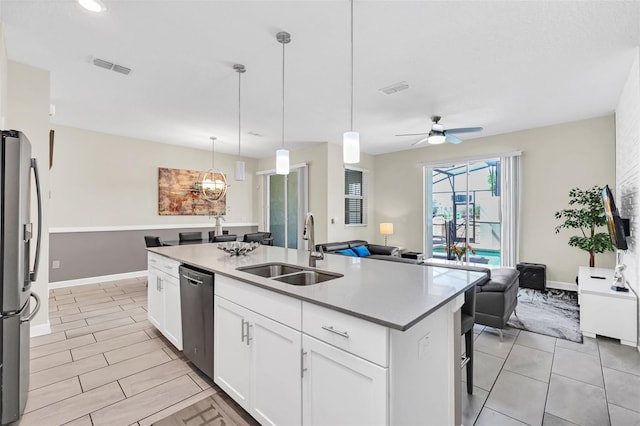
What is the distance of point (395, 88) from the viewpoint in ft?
11.8

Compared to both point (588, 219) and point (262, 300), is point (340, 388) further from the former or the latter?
point (588, 219)

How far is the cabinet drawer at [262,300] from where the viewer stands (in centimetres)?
155

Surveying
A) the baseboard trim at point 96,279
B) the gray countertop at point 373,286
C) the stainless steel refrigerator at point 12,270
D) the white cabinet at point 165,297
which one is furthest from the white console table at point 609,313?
the baseboard trim at point 96,279

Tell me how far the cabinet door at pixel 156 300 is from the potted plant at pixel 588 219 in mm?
5454

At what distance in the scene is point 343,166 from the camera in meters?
6.67

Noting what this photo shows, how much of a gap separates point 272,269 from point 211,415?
1.04 m

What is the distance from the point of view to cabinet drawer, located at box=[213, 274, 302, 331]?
5.08 ft

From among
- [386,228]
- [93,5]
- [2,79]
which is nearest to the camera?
[93,5]

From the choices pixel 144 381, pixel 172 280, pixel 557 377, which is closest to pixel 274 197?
pixel 172 280

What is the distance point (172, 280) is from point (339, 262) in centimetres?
156

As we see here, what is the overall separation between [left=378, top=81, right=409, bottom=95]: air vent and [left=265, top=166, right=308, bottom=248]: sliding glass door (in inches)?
130

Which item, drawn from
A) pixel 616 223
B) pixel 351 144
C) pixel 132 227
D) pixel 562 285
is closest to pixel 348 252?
pixel 351 144

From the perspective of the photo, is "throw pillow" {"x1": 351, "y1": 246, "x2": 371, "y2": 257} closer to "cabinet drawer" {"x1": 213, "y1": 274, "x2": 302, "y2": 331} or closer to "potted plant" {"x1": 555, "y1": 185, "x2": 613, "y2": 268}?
"potted plant" {"x1": 555, "y1": 185, "x2": 613, "y2": 268}

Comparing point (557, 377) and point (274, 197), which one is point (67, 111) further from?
point (557, 377)
